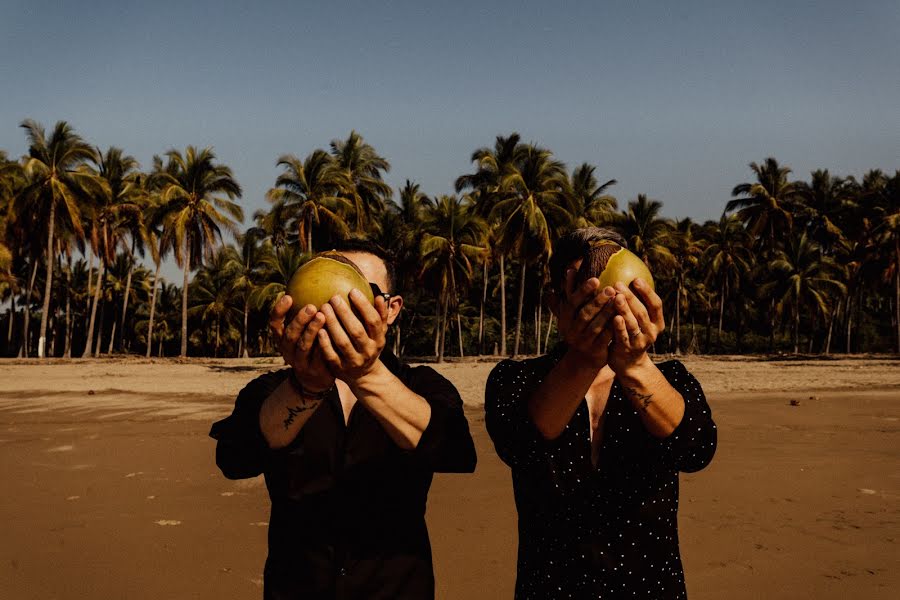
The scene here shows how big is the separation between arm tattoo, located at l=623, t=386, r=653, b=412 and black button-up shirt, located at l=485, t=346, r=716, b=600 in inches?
8.3

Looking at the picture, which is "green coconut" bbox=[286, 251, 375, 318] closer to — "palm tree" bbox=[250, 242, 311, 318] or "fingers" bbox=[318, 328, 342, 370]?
"fingers" bbox=[318, 328, 342, 370]

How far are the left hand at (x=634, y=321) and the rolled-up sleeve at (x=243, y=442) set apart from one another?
1.06m

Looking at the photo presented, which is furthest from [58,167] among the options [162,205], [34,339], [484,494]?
[484,494]

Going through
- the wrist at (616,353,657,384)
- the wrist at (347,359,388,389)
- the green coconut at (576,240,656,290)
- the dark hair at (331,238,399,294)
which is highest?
the dark hair at (331,238,399,294)

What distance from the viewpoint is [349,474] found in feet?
6.38

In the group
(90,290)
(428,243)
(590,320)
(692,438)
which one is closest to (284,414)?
(590,320)

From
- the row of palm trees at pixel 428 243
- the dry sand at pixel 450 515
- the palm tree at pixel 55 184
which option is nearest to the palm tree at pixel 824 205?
the row of palm trees at pixel 428 243

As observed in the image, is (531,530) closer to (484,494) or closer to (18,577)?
(18,577)

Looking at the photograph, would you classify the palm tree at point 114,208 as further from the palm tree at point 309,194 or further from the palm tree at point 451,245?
the palm tree at point 451,245

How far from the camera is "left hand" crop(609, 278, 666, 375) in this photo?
1445 millimetres

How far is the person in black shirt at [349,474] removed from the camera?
1.83 metres

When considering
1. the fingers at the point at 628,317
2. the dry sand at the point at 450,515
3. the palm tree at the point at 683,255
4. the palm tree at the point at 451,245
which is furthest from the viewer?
the palm tree at the point at 683,255

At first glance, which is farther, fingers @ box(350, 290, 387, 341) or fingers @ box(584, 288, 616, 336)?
fingers @ box(350, 290, 387, 341)

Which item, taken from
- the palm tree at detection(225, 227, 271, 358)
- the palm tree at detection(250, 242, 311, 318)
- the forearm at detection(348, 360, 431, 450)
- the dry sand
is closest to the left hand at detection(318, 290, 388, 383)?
the forearm at detection(348, 360, 431, 450)
